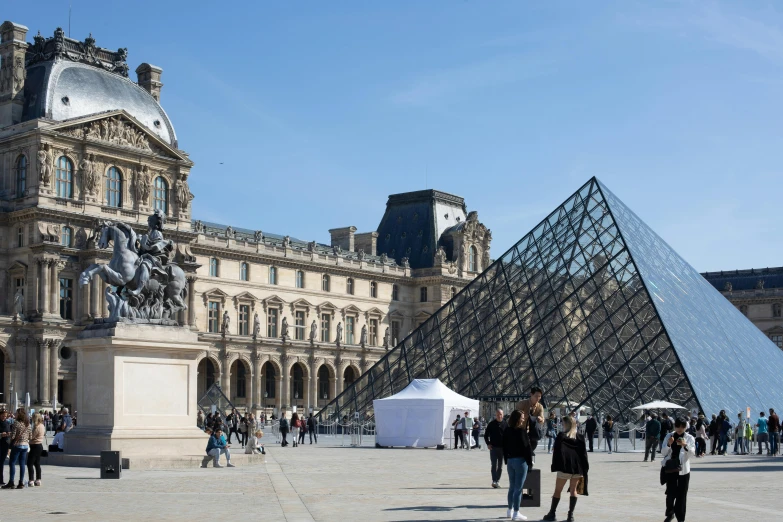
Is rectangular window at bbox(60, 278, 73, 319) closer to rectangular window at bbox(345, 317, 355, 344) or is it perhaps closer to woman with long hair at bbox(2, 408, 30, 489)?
rectangular window at bbox(345, 317, 355, 344)

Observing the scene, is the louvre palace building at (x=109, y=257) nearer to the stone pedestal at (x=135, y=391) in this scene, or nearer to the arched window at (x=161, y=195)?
the arched window at (x=161, y=195)

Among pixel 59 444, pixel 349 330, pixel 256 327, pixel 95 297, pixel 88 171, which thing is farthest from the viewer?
pixel 349 330

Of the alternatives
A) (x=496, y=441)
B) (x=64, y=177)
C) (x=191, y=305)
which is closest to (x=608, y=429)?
(x=496, y=441)

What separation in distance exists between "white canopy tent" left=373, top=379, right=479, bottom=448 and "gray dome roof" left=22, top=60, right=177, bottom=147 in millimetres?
27446

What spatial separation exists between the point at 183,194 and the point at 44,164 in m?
8.48

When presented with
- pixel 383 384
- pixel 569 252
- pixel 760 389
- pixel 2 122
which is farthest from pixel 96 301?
pixel 760 389

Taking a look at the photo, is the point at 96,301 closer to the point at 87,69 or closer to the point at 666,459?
the point at 87,69

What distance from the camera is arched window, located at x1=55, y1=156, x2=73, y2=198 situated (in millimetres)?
56656

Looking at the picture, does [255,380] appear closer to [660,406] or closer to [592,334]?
[592,334]

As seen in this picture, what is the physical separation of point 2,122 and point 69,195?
189 inches

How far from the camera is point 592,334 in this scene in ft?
129

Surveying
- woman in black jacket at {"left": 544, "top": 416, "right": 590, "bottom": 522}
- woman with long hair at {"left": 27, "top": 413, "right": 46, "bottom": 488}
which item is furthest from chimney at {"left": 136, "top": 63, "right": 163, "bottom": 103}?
woman in black jacket at {"left": 544, "top": 416, "right": 590, "bottom": 522}

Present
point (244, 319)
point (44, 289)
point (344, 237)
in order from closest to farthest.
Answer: point (44, 289), point (244, 319), point (344, 237)

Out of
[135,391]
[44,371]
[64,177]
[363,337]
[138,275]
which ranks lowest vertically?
[135,391]
